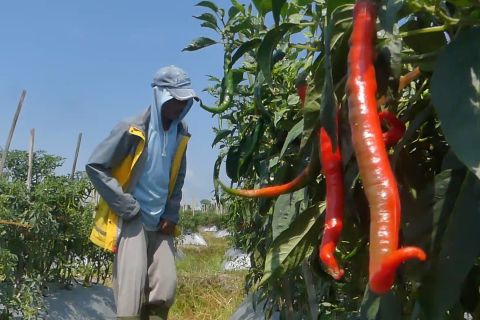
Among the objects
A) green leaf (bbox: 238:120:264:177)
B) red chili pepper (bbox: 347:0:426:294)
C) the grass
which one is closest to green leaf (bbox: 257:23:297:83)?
red chili pepper (bbox: 347:0:426:294)

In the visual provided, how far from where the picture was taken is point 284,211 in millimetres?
1151

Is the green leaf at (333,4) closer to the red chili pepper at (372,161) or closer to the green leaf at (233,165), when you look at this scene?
the red chili pepper at (372,161)

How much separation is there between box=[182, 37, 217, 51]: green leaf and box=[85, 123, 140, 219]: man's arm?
129 centimetres

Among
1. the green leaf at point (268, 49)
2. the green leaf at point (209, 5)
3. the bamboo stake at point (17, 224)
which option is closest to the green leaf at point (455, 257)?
the green leaf at point (268, 49)

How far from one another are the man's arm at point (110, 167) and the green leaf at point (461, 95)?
207 cm

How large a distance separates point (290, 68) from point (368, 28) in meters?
1.19

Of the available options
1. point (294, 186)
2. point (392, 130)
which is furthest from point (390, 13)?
point (294, 186)

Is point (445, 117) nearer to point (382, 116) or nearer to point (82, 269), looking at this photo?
point (382, 116)

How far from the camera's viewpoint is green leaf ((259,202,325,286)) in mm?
1007

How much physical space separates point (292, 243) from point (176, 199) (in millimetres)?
2002

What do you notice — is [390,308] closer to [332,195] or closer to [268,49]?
[332,195]

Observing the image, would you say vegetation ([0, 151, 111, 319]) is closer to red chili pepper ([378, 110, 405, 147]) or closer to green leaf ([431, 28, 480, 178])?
red chili pepper ([378, 110, 405, 147])

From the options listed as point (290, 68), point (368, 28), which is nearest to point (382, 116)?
point (368, 28)

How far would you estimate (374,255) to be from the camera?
0.62 metres
